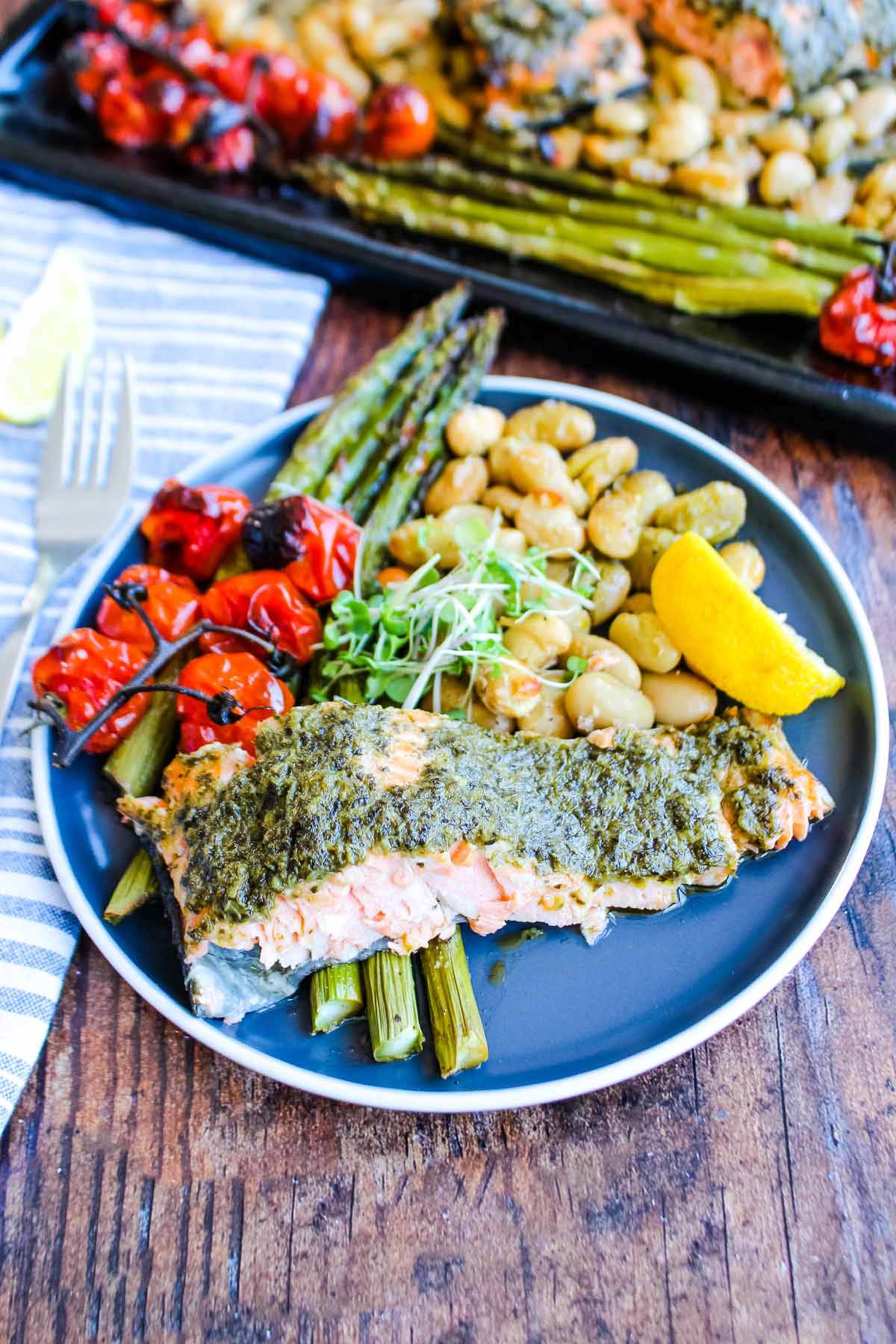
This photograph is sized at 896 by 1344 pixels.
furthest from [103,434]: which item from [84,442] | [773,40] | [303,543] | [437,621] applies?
[773,40]

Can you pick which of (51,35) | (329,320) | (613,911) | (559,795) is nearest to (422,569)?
(559,795)

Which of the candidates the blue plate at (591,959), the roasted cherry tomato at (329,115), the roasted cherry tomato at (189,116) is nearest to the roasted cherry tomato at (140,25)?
the roasted cherry tomato at (189,116)

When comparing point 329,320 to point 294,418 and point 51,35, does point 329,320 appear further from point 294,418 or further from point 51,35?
point 51,35

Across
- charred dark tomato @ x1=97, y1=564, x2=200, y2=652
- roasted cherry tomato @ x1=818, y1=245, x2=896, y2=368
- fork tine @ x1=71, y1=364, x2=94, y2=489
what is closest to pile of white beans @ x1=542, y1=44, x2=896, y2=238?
roasted cherry tomato @ x1=818, y1=245, x2=896, y2=368

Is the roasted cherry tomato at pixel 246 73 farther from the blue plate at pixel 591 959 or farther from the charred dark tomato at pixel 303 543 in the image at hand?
the blue plate at pixel 591 959

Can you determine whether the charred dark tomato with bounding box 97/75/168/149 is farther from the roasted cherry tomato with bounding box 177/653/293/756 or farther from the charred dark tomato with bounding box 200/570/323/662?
the roasted cherry tomato with bounding box 177/653/293/756

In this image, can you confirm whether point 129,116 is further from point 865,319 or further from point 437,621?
point 865,319
